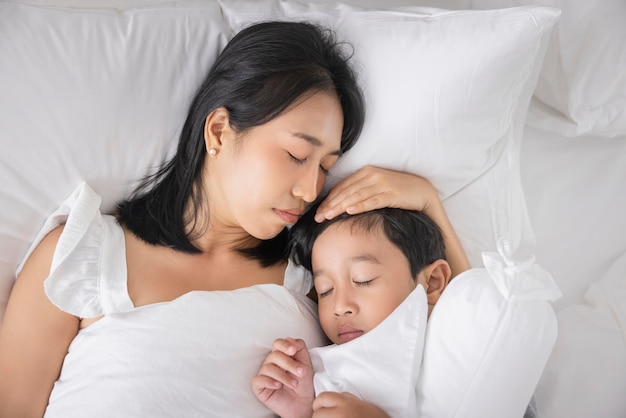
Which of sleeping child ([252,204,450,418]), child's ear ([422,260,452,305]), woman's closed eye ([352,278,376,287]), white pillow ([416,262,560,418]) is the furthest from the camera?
child's ear ([422,260,452,305])

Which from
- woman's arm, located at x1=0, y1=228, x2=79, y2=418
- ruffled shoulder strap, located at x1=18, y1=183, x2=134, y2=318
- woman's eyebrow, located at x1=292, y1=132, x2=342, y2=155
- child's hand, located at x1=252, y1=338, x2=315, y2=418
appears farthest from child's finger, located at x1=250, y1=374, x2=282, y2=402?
woman's eyebrow, located at x1=292, y1=132, x2=342, y2=155

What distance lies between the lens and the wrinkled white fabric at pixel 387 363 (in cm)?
134

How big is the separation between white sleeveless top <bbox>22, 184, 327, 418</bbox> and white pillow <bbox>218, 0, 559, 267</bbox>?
0.49 m

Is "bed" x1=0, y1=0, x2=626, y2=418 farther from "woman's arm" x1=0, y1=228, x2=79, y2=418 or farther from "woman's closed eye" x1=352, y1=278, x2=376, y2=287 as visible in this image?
"woman's closed eye" x1=352, y1=278, x2=376, y2=287

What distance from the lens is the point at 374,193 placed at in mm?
1586

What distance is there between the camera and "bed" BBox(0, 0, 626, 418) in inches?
58.2

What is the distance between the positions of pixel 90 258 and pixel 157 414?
14.5 inches

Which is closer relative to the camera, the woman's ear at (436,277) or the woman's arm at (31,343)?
the woman's arm at (31,343)

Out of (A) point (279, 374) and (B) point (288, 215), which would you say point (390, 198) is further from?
(A) point (279, 374)

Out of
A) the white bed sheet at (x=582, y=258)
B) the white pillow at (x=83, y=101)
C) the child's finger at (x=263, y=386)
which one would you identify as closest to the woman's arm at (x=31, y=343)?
the white pillow at (x=83, y=101)

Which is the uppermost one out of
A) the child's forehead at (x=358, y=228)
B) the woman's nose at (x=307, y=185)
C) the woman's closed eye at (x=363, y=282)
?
the woman's nose at (x=307, y=185)

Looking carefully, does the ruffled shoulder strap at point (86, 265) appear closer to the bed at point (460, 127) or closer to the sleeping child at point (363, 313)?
the bed at point (460, 127)

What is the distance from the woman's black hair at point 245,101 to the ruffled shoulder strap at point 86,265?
0.34 ft

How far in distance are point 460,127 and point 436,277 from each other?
39cm
